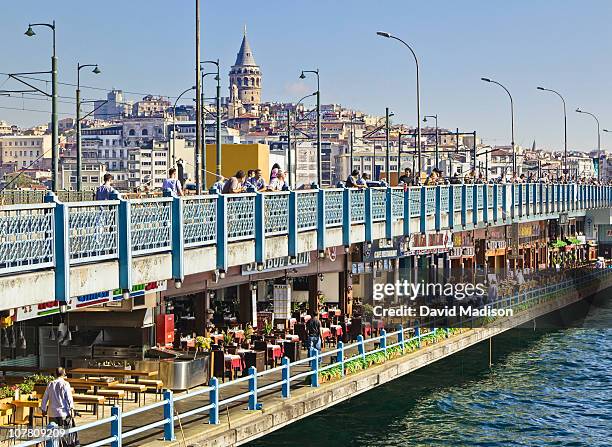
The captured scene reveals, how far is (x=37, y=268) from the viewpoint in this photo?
18.8 metres

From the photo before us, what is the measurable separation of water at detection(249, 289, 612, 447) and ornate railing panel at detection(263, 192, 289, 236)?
5.51 metres

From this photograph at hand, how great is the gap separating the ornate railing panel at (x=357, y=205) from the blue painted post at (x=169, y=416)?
13662 mm

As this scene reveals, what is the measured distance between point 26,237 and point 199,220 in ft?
21.6

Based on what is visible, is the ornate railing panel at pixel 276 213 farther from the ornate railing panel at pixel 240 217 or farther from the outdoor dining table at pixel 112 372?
the outdoor dining table at pixel 112 372

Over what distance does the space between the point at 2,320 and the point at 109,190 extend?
3.36 m

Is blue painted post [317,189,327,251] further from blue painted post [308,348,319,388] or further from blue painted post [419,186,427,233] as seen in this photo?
blue painted post [419,186,427,233]

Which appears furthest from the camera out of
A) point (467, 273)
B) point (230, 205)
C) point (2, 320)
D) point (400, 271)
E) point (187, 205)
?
point (467, 273)

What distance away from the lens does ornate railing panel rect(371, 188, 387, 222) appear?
37.0 metres

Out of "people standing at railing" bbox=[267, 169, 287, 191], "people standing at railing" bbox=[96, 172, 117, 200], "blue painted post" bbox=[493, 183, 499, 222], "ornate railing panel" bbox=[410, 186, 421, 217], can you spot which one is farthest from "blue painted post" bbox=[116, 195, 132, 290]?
"blue painted post" bbox=[493, 183, 499, 222]

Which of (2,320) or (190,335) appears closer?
(2,320)

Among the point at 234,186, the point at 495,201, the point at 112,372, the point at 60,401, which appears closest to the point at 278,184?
the point at 234,186

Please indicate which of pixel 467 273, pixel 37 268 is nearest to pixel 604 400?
pixel 467 273

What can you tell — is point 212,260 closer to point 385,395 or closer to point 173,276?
point 173,276

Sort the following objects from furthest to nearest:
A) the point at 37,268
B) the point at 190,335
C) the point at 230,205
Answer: the point at 190,335
the point at 230,205
the point at 37,268
